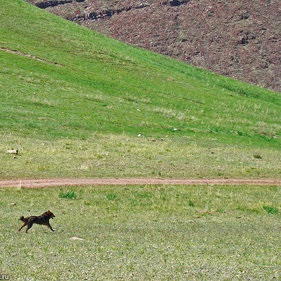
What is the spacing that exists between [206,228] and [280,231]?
2.19 meters

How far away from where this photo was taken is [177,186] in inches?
1056

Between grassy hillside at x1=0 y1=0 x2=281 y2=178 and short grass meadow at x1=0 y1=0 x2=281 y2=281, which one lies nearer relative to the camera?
short grass meadow at x1=0 y1=0 x2=281 y2=281

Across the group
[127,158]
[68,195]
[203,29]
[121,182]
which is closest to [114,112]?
[127,158]

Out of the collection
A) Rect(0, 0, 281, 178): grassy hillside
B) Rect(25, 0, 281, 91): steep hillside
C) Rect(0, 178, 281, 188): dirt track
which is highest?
Rect(0, 178, 281, 188): dirt track

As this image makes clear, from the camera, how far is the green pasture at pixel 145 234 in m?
13.3

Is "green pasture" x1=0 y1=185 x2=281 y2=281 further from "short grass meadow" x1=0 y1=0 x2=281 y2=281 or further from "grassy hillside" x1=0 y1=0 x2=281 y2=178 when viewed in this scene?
"grassy hillside" x1=0 y1=0 x2=281 y2=178

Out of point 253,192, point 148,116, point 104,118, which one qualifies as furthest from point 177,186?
point 148,116

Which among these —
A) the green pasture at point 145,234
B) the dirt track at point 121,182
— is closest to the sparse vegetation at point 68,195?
the green pasture at point 145,234

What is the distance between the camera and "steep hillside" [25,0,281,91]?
111 m

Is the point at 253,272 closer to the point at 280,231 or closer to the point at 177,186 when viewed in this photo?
the point at 280,231

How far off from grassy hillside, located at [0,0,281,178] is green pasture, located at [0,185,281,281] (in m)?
4.39

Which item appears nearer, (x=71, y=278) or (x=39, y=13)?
(x=71, y=278)

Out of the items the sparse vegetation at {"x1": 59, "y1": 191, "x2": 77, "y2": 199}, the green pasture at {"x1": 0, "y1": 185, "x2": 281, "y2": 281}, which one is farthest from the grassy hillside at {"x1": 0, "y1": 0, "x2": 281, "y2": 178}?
the green pasture at {"x1": 0, "y1": 185, "x2": 281, "y2": 281}

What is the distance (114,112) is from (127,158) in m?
14.8
